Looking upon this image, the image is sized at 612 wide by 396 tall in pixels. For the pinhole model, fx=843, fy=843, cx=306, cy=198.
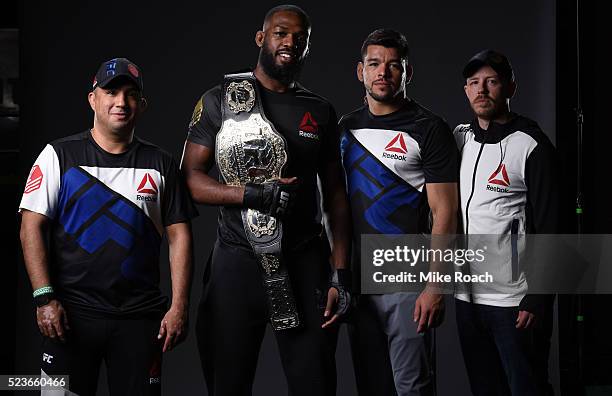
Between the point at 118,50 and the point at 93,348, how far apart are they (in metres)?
1.78

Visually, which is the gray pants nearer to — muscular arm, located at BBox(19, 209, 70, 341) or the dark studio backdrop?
muscular arm, located at BBox(19, 209, 70, 341)

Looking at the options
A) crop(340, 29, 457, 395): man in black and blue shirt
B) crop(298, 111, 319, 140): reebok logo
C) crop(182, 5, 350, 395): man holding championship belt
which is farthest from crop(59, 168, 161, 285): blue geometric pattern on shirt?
crop(340, 29, 457, 395): man in black and blue shirt

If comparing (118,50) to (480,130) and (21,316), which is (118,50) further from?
(480,130)

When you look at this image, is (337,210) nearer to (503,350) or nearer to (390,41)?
(390,41)

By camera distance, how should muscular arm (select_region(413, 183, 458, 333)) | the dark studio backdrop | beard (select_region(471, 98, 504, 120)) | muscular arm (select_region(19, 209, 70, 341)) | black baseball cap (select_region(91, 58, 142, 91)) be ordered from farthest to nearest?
1. the dark studio backdrop
2. beard (select_region(471, 98, 504, 120))
3. muscular arm (select_region(413, 183, 458, 333))
4. black baseball cap (select_region(91, 58, 142, 91))
5. muscular arm (select_region(19, 209, 70, 341))

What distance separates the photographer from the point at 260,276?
264cm

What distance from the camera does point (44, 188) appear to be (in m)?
2.46

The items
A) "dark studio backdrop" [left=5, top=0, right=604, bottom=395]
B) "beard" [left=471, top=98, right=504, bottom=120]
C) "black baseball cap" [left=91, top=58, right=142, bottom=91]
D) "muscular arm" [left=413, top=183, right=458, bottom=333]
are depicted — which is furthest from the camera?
"dark studio backdrop" [left=5, top=0, right=604, bottom=395]

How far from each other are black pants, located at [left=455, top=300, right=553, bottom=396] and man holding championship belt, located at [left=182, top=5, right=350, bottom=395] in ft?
1.65

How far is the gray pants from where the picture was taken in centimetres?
277

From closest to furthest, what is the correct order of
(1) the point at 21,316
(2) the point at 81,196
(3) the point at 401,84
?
(2) the point at 81,196 < (3) the point at 401,84 < (1) the point at 21,316

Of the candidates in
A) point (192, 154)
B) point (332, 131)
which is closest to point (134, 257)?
point (192, 154)

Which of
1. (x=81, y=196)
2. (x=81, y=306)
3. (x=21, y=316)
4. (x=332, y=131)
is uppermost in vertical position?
(x=332, y=131)

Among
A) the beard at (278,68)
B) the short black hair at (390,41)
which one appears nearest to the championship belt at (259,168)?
the beard at (278,68)
